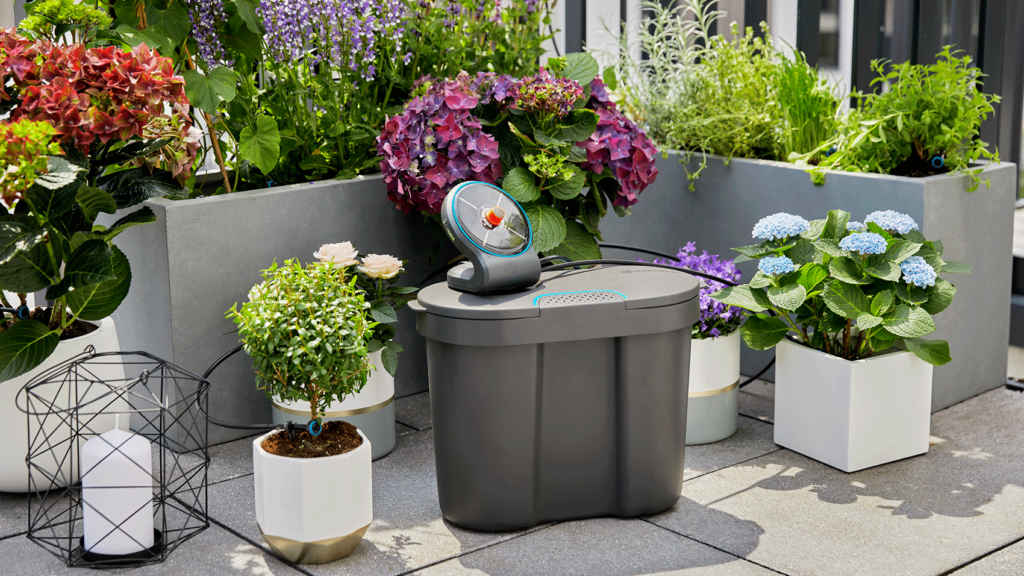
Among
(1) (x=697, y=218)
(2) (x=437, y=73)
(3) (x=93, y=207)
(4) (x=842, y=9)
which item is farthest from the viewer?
(4) (x=842, y=9)

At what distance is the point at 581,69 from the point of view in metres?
2.27

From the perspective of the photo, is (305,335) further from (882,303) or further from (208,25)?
(882,303)

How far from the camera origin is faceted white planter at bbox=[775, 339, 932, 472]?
1.99m

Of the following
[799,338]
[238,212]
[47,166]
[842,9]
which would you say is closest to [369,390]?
[238,212]

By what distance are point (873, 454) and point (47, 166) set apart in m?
1.61

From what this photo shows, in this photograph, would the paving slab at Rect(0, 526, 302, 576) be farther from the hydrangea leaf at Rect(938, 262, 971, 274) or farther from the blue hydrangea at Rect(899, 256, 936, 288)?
the hydrangea leaf at Rect(938, 262, 971, 274)

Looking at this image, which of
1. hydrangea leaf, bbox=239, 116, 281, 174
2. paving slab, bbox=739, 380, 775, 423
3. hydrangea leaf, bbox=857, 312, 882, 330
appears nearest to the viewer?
hydrangea leaf, bbox=857, 312, 882, 330

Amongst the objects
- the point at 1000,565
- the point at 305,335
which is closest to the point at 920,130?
the point at 1000,565

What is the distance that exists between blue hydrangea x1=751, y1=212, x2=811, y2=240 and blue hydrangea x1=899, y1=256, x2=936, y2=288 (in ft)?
0.70

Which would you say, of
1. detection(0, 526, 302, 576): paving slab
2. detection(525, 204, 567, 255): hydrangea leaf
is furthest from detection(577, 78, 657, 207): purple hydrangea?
detection(0, 526, 302, 576): paving slab

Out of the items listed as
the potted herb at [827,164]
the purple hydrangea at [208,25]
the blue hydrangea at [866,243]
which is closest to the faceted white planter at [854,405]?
the blue hydrangea at [866,243]

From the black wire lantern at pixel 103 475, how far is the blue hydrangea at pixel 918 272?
1332mm

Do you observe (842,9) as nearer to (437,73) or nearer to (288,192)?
(437,73)

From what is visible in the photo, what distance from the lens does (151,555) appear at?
1.64 metres
